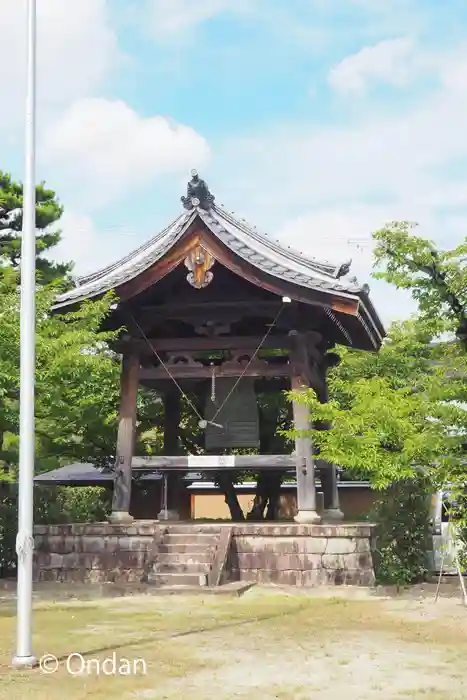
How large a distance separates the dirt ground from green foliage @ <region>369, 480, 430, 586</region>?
133 centimetres

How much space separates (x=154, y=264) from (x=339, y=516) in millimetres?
7721

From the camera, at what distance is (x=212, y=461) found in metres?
15.5

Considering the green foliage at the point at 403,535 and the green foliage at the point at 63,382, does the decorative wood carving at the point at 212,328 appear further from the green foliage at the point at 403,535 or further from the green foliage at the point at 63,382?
the green foliage at the point at 403,535

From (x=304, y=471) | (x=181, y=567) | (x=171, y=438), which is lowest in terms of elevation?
(x=181, y=567)

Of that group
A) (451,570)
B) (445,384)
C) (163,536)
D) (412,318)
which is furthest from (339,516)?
(412,318)

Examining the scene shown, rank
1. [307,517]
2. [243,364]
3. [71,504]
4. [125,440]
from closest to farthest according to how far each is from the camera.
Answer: [307,517]
[125,440]
[243,364]
[71,504]

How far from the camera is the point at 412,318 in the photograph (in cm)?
2484

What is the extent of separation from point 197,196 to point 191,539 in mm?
6559

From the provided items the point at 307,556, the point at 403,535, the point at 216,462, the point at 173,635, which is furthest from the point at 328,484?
the point at 173,635

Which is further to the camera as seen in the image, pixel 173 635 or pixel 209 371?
pixel 209 371

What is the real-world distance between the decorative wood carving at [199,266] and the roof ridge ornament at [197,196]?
88 cm

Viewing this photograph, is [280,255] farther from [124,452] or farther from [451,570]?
[451,570]

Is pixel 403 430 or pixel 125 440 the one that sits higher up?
pixel 125 440

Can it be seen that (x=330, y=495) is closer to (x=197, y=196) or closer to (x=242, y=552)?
(x=242, y=552)
